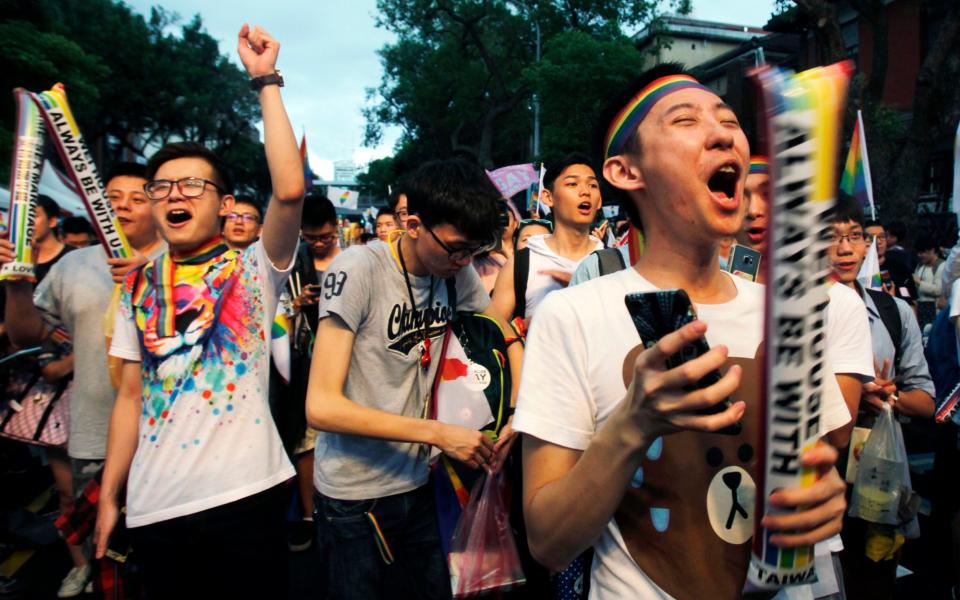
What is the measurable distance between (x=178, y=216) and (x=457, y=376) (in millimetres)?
1174

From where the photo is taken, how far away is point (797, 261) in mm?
876

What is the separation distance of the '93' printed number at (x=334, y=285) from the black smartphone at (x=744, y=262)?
133cm

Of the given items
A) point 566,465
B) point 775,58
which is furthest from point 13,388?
point 775,58

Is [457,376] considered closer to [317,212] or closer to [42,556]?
[317,212]

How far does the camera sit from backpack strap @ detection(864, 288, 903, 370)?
3.11m

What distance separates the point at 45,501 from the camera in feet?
14.9

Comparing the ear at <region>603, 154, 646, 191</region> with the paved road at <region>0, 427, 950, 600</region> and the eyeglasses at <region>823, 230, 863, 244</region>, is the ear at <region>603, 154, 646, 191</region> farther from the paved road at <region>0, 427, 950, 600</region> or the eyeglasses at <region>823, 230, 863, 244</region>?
the paved road at <region>0, 427, 950, 600</region>

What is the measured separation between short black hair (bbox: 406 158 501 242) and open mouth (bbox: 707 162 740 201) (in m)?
1.12

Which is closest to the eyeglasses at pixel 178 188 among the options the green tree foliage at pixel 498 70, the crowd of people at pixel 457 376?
the crowd of people at pixel 457 376

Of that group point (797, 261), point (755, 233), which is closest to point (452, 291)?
point (755, 233)

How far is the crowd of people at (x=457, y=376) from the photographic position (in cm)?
126

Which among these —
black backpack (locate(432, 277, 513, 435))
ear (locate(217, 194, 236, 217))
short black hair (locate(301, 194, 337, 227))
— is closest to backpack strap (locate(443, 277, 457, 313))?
black backpack (locate(432, 277, 513, 435))

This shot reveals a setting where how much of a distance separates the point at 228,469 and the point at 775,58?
3468cm

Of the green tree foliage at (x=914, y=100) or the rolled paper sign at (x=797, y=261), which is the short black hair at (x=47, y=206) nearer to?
the rolled paper sign at (x=797, y=261)
